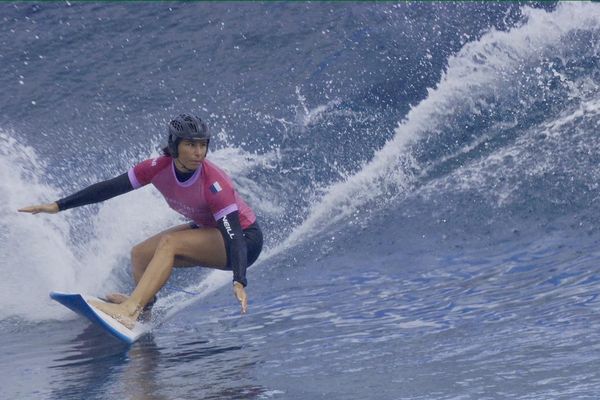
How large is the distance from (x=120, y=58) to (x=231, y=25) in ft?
5.38

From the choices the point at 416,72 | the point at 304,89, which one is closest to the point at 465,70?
the point at 416,72

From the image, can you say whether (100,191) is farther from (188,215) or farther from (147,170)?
(188,215)

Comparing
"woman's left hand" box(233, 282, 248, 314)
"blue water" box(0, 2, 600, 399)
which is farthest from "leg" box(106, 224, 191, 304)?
"woman's left hand" box(233, 282, 248, 314)

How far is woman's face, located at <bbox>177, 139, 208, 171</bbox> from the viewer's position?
661 cm

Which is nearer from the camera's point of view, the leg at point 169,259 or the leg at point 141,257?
the leg at point 169,259

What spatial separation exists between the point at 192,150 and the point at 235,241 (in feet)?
2.02

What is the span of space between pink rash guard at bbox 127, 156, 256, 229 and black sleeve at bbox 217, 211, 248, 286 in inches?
1.9

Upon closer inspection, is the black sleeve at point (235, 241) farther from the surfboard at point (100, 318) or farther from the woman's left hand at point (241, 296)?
the surfboard at point (100, 318)

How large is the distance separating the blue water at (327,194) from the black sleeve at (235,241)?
1.29 ft

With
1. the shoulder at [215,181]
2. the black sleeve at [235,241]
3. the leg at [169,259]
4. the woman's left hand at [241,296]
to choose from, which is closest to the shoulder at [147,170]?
the shoulder at [215,181]

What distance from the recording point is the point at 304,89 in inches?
523

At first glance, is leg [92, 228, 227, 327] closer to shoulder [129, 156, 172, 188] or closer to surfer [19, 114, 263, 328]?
surfer [19, 114, 263, 328]

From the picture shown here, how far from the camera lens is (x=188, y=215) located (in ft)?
23.2

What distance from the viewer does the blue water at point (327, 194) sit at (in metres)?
5.51
